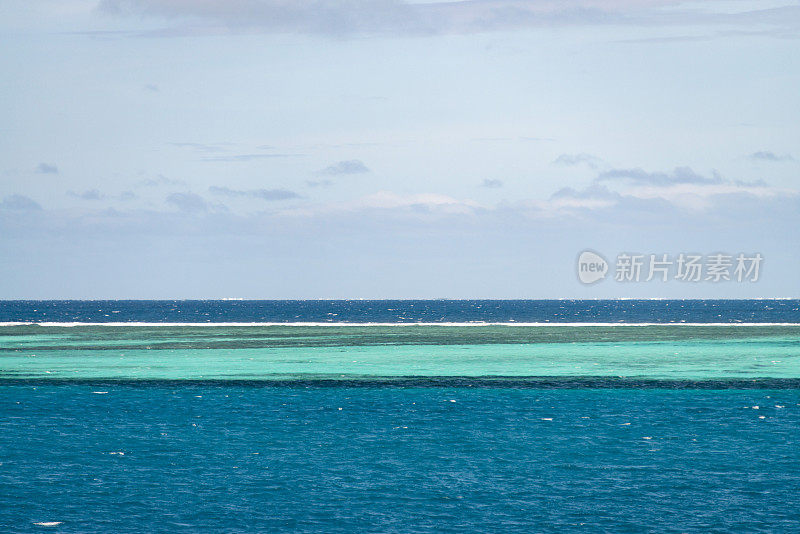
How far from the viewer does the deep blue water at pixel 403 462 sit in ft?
60.1

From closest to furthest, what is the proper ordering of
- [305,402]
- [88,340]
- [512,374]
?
[305,402] < [512,374] < [88,340]

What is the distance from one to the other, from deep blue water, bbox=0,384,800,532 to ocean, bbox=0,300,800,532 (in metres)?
0.07

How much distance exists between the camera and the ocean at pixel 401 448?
18.5 meters

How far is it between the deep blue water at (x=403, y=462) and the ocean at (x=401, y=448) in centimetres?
7

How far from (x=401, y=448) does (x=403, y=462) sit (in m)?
1.78

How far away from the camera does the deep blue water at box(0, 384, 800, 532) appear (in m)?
18.3

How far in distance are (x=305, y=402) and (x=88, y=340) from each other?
45944 mm

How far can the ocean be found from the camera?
1852 centimetres

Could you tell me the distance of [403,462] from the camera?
23.3 meters

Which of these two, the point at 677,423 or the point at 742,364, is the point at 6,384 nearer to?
the point at 677,423

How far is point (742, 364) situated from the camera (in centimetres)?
4825

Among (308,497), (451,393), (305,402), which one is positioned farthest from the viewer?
(451,393)

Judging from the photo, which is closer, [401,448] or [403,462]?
[403,462]

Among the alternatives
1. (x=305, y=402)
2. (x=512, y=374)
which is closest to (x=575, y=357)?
(x=512, y=374)
